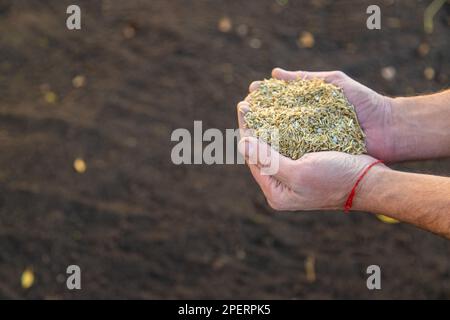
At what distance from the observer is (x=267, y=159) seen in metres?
1.42

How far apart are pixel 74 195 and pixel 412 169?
1267 mm

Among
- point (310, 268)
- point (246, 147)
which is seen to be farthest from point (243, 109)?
point (310, 268)

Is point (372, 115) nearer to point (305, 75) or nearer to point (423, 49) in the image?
point (305, 75)

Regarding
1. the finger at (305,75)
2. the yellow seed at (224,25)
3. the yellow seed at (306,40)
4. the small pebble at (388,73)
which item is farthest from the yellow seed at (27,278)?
the small pebble at (388,73)

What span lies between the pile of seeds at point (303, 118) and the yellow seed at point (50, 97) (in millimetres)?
911

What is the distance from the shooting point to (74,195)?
6.51 ft

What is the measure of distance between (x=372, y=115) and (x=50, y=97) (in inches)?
49.0

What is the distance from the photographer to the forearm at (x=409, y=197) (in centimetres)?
131

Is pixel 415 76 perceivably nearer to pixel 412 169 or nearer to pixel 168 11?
pixel 412 169

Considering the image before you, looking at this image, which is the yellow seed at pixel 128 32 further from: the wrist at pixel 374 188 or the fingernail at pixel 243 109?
the wrist at pixel 374 188
